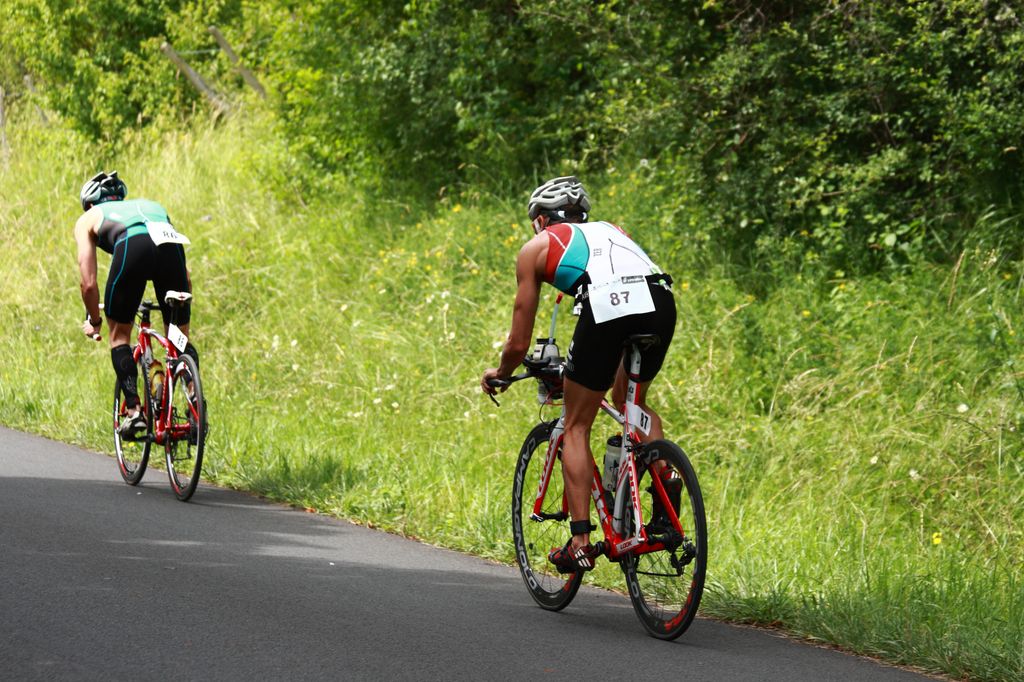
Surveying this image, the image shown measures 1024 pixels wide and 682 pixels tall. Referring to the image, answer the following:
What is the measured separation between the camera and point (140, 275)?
10.1 metres

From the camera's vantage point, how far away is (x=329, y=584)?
7254 mm

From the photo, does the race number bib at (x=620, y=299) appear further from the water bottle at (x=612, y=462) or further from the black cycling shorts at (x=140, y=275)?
the black cycling shorts at (x=140, y=275)

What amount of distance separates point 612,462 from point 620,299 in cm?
82

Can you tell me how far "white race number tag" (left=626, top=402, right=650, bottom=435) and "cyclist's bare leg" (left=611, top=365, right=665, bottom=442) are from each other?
0.15 feet

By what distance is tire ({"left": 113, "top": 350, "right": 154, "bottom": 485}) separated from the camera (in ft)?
33.2

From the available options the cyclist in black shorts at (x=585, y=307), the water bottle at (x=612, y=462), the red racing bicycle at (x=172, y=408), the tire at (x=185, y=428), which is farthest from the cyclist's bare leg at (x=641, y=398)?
the tire at (x=185, y=428)

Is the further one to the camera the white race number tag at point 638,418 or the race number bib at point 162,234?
the race number bib at point 162,234

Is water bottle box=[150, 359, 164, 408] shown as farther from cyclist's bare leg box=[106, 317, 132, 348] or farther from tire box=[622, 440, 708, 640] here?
tire box=[622, 440, 708, 640]

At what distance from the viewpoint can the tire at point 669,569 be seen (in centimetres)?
597

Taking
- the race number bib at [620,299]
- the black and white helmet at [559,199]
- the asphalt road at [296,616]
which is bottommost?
the asphalt road at [296,616]

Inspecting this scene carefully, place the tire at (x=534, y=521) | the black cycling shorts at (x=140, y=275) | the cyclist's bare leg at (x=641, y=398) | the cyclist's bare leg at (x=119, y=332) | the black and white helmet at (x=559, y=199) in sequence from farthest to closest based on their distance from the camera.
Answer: the cyclist's bare leg at (x=119, y=332)
the black cycling shorts at (x=140, y=275)
the tire at (x=534, y=521)
the black and white helmet at (x=559, y=199)
the cyclist's bare leg at (x=641, y=398)

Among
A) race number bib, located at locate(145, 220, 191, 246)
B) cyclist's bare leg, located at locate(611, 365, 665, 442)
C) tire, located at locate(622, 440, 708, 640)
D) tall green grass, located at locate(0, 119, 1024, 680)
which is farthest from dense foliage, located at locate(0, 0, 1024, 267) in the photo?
tire, located at locate(622, 440, 708, 640)

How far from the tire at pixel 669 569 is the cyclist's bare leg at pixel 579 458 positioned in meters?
0.27

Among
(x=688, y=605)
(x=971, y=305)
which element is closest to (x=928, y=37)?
(x=971, y=305)
